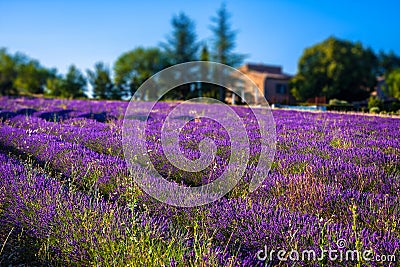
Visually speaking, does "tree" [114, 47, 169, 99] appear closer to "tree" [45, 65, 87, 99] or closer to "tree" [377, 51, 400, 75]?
"tree" [45, 65, 87, 99]

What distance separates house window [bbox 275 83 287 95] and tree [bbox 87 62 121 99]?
1921 cm

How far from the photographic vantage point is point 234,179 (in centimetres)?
419

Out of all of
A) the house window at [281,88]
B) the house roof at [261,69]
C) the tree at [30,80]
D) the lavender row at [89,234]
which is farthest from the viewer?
the house roof at [261,69]

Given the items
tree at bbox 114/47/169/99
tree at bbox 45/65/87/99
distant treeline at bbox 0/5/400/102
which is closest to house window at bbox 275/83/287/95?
distant treeline at bbox 0/5/400/102

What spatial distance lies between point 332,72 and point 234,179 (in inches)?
1329

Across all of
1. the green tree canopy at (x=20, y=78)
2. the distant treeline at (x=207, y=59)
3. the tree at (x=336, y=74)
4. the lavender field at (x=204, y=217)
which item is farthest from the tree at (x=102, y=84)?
the lavender field at (x=204, y=217)

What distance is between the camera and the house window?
40.8 meters

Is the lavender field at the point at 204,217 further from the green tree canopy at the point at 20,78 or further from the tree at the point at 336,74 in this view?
the green tree canopy at the point at 20,78

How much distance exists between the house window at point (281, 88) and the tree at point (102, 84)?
1921 cm

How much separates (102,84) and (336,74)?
76.5 ft

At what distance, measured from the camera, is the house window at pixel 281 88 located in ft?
134

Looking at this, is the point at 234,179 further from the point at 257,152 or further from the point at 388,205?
the point at 388,205

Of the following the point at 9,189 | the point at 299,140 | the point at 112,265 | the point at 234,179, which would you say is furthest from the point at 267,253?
the point at 299,140

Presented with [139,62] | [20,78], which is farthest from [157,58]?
[20,78]
